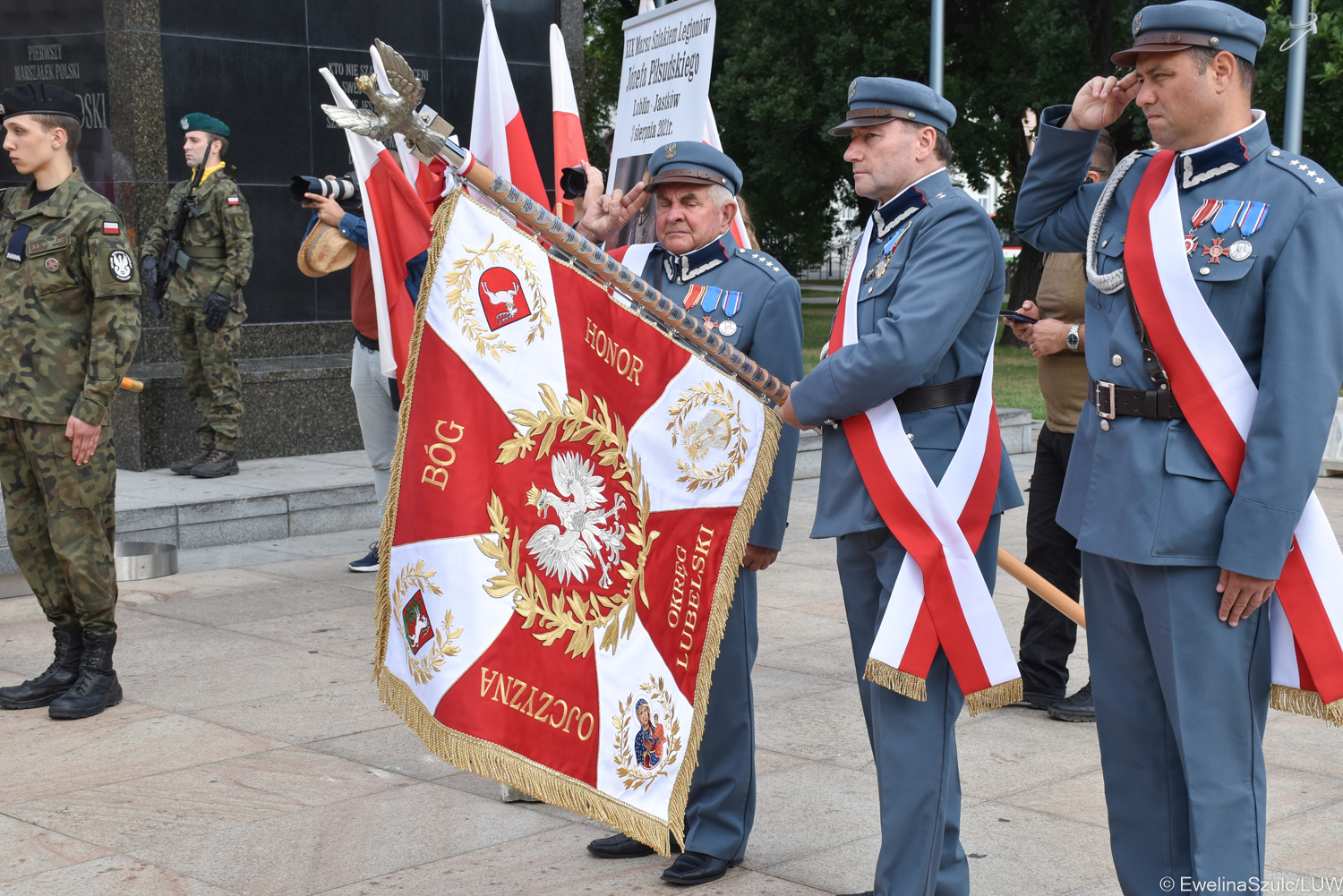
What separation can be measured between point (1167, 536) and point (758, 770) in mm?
2098

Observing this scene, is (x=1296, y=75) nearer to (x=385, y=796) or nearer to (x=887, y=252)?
(x=887, y=252)

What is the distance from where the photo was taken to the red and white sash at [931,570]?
3.29m

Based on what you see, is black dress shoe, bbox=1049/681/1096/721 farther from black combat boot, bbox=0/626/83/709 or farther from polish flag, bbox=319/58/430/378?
black combat boot, bbox=0/626/83/709

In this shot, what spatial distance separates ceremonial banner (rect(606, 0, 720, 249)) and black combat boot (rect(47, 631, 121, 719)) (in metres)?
2.42

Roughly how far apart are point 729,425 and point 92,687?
9.79 ft

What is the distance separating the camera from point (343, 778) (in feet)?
15.1

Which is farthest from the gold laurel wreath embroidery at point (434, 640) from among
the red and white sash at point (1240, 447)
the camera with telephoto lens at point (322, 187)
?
the camera with telephoto lens at point (322, 187)

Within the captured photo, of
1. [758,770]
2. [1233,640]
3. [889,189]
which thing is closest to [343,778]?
[758,770]

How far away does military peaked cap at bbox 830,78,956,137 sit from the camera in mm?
3350

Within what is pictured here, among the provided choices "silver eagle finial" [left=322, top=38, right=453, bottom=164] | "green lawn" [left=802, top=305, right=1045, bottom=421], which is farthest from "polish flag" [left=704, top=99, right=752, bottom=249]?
"green lawn" [left=802, top=305, right=1045, bottom=421]

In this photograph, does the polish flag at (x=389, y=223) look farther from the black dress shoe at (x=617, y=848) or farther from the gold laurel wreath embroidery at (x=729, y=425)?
the black dress shoe at (x=617, y=848)

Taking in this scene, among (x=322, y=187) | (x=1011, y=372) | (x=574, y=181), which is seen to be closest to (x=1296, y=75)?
(x=1011, y=372)

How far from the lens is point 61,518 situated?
5.32 m

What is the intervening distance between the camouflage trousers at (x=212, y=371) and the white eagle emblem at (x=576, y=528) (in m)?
6.42
